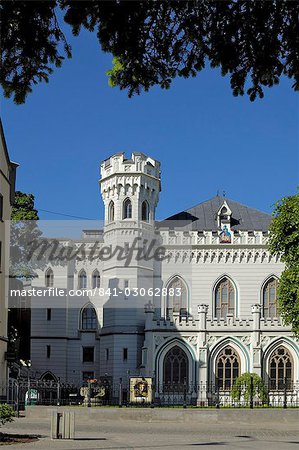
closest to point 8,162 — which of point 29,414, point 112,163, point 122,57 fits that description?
point 112,163

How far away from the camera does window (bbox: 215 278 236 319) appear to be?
49.6 m

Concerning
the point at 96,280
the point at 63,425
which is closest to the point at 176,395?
the point at 96,280

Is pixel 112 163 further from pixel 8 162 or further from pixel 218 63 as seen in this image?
A: pixel 218 63

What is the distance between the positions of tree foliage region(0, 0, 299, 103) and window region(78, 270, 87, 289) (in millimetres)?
41090

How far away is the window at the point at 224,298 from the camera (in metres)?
49.6

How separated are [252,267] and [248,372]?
792cm

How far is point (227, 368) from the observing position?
44781 mm

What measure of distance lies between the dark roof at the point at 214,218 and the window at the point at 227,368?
9548mm

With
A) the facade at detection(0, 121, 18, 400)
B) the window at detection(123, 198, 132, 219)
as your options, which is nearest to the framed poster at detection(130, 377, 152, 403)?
the facade at detection(0, 121, 18, 400)

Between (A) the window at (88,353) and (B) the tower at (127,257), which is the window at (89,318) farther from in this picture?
(B) the tower at (127,257)

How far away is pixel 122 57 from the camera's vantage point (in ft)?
37.4

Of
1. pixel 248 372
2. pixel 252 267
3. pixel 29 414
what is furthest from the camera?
pixel 252 267

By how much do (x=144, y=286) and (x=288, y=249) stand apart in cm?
1164

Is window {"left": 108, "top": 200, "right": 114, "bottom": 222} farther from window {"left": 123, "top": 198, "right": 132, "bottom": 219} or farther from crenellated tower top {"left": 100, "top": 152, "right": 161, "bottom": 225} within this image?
window {"left": 123, "top": 198, "right": 132, "bottom": 219}
